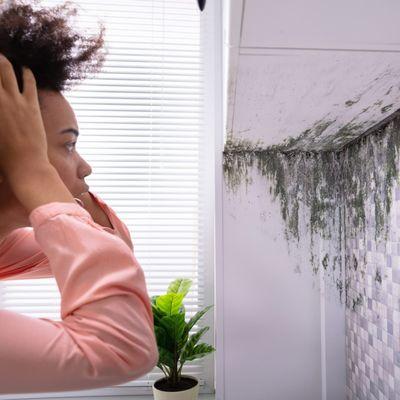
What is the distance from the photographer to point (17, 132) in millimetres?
520

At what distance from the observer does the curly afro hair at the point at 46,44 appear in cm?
67

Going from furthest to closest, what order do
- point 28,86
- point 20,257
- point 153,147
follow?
1. point 153,147
2. point 20,257
3. point 28,86

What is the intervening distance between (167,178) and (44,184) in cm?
139

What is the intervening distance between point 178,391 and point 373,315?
30.1 inches

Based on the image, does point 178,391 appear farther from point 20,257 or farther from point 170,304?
point 20,257

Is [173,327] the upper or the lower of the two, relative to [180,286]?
lower

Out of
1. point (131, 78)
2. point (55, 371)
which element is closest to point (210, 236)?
point (131, 78)

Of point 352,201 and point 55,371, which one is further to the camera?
point 352,201

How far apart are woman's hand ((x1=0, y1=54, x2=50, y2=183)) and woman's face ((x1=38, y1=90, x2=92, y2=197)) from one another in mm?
118

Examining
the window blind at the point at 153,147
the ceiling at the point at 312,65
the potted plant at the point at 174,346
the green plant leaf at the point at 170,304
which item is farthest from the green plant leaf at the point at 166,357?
the ceiling at the point at 312,65

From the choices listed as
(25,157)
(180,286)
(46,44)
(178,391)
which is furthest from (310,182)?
(25,157)

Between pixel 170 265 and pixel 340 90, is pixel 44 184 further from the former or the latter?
pixel 170 265

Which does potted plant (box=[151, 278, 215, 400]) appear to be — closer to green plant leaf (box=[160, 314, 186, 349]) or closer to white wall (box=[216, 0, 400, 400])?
green plant leaf (box=[160, 314, 186, 349])

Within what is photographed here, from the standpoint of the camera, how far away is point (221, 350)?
1427 mm
